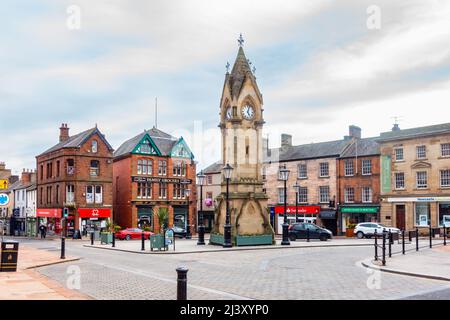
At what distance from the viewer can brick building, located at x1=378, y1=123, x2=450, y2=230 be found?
4381cm

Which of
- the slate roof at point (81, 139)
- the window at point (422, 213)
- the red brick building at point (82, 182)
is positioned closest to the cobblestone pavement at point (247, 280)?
the window at point (422, 213)

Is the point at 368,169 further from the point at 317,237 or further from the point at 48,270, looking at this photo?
the point at 48,270

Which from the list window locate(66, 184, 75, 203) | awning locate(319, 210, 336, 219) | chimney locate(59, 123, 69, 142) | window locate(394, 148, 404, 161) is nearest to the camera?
window locate(394, 148, 404, 161)

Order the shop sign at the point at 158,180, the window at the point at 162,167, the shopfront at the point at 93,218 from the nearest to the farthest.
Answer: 1. the shopfront at the point at 93,218
2. the shop sign at the point at 158,180
3. the window at the point at 162,167

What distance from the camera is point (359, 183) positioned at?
49.7 metres

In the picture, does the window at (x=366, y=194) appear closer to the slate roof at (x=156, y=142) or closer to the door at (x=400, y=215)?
the door at (x=400, y=215)

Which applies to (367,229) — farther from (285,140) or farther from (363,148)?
(285,140)

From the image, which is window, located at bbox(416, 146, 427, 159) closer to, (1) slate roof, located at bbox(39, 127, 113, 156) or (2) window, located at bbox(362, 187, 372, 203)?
(2) window, located at bbox(362, 187, 372, 203)

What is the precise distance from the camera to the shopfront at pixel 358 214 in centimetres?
4872

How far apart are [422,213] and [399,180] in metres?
3.70

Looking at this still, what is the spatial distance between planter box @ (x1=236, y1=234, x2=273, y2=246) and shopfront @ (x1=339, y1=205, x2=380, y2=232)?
70.9 ft

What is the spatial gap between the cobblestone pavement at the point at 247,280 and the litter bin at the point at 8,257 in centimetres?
107

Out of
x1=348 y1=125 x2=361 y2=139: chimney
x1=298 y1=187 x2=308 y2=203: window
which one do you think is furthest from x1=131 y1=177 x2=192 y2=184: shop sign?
x1=348 y1=125 x2=361 y2=139: chimney

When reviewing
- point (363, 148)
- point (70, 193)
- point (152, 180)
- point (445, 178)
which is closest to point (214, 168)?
point (152, 180)
